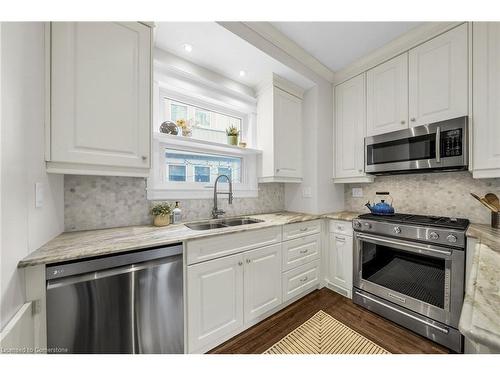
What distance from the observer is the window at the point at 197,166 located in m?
1.97

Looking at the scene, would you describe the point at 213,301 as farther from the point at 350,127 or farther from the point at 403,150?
the point at 350,127

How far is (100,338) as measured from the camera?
996mm

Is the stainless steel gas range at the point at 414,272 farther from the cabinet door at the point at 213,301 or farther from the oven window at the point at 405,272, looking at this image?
the cabinet door at the point at 213,301

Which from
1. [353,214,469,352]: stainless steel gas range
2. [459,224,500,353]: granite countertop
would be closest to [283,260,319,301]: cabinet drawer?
[353,214,469,352]: stainless steel gas range

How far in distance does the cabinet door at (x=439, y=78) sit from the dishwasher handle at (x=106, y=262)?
239 cm

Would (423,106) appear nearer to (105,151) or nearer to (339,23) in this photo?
(339,23)

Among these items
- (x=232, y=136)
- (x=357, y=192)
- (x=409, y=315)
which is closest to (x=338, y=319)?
(x=409, y=315)

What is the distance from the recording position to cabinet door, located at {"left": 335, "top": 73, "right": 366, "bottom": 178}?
2.23m

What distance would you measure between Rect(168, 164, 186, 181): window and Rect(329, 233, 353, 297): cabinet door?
5.80 feet

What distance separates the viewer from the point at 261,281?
1.68 m

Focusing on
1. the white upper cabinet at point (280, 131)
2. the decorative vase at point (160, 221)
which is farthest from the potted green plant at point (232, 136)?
the decorative vase at point (160, 221)

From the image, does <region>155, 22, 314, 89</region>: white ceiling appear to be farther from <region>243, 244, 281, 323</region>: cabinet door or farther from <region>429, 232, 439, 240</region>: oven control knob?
<region>429, 232, 439, 240</region>: oven control knob

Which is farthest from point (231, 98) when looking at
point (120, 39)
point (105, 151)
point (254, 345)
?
point (254, 345)

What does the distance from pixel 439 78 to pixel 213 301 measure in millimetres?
2614
